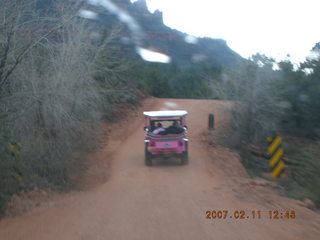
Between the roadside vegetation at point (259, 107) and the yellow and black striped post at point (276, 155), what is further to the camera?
the roadside vegetation at point (259, 107)

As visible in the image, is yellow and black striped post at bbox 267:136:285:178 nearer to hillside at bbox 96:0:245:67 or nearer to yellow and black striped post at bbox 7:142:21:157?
yellow and black striped post at bbox 7:142:21:157

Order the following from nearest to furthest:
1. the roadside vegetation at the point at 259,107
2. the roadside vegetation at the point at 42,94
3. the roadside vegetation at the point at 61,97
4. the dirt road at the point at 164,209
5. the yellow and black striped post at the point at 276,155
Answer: the dirt road at the point at 164,209 < the roadside vegetation at the point at 42,94 < the roadside vegetation at the point at 61,97 < the yellow and black striped post at the point at 276,155 < the roadside vegetation at the point at 259,107

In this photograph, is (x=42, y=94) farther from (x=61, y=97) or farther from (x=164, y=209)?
(x=164, y=209)

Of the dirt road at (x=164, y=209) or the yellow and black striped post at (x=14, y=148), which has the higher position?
the yellow and black striped post at (x=14, y=148)

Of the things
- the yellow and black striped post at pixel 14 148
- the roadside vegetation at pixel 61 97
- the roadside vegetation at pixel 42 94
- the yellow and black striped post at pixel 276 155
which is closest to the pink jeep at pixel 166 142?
the roadside vegetation at pixel 61 97

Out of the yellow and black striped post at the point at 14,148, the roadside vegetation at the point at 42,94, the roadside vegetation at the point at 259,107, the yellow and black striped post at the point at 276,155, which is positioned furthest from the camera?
the roadside vegetation at the point at 259,107

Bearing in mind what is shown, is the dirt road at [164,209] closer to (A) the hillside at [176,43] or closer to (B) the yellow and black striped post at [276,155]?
(B) the yellow and black striped post at [276,155]

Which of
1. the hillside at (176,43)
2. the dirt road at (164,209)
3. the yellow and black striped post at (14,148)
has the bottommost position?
the dirt road at (164,209)

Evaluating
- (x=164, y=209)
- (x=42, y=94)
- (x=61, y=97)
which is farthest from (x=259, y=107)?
(x=164, y=209)

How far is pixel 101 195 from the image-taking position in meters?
12.6

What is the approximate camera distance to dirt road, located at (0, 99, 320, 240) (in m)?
8.41

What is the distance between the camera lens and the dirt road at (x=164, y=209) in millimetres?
8406

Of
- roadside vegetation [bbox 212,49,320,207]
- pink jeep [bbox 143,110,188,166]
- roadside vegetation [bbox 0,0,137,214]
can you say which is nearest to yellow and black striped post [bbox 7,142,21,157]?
roadside vegetation [bbox 0,0,137,214]

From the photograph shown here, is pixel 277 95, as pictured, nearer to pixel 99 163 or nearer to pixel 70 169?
pixel 99 163
